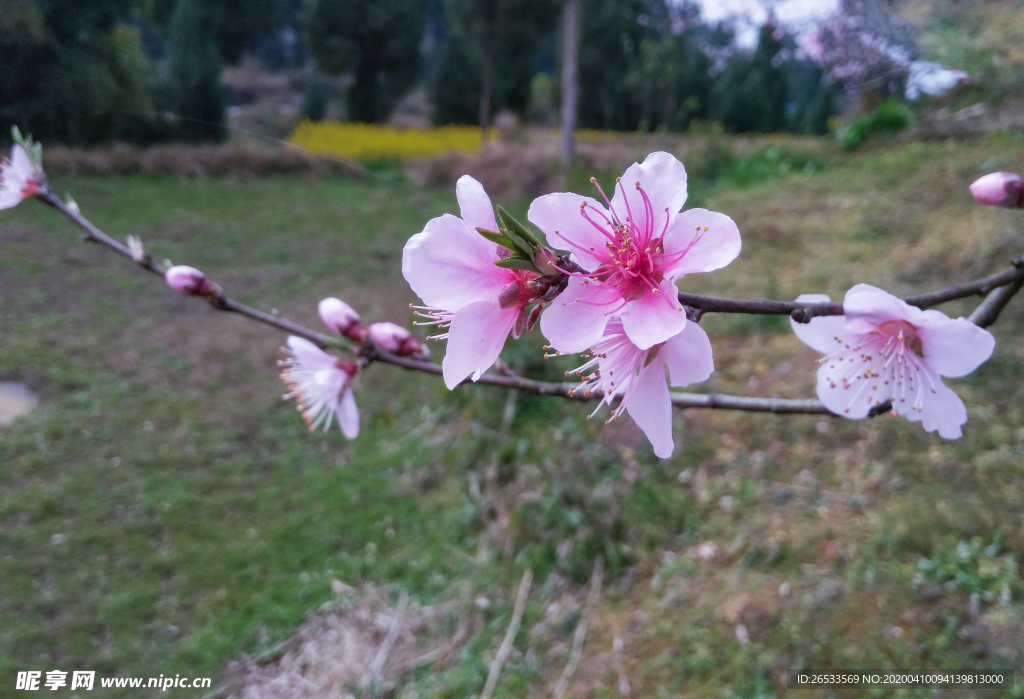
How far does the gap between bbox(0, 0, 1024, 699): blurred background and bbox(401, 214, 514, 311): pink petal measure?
0.69m

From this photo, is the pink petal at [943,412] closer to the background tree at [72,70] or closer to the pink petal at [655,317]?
the pink petal at [655,317]

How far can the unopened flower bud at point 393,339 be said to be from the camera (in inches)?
36.8

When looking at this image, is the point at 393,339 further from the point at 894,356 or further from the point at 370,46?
the point at 370,46

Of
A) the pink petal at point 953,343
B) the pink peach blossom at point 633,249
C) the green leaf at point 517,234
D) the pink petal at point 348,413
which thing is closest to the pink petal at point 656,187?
the pink peach blossom at point 633,249

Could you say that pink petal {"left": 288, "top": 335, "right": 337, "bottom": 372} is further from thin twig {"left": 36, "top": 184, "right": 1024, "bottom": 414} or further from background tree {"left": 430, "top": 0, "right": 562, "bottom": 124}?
background tree {"left": 430, "top": 0, "right": 562, "bottom": 124}

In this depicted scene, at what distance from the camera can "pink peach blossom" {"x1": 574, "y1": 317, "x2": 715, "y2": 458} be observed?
0.54 meters

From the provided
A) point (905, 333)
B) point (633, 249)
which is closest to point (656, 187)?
point (633, 249)

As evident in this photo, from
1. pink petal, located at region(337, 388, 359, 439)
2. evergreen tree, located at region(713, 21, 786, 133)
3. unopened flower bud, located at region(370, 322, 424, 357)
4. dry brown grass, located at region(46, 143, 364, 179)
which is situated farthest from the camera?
evergreen tree, located at region(713, 21, 786, 133)

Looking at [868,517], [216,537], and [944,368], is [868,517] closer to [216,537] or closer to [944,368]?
[944,368]

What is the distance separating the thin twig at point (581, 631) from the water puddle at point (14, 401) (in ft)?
4.22

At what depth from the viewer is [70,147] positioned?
1137 mm

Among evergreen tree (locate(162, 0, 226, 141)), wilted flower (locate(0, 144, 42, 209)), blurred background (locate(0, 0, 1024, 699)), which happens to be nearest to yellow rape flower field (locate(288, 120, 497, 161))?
blurred background (locate(0, 0, 1024, 699))

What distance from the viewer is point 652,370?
1.91ft

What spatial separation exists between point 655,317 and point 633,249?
9 cm
